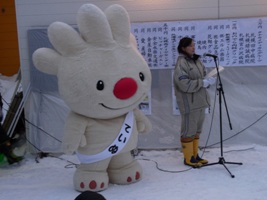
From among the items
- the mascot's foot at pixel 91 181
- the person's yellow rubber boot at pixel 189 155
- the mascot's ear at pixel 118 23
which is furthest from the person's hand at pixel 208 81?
the mascot's foot at pixel 91 181

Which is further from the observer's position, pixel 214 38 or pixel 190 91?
pixel 214 38

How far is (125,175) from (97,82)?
1.23 m

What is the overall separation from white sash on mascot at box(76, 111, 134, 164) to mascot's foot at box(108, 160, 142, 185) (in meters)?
0.31

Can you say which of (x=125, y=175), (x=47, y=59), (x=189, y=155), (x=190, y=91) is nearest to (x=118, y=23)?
(x=47, y=59)

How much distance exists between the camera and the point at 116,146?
14.1ft

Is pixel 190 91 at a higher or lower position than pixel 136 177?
higher

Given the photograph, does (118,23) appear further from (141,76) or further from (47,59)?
(47,59)

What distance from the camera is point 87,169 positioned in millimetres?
4324

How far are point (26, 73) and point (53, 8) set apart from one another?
1.07m

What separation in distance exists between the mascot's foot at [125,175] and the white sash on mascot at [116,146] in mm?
307

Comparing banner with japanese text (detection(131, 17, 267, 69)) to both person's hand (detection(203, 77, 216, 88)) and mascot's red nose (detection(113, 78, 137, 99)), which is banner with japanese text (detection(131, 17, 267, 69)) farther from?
mascot's red nose (detection(113, 78, 137, 99))

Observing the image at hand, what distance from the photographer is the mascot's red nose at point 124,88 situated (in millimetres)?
3990

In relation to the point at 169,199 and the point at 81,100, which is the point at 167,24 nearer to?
the point at 81,100

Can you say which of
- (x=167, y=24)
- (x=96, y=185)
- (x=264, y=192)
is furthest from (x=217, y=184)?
(x=167, y=24)
